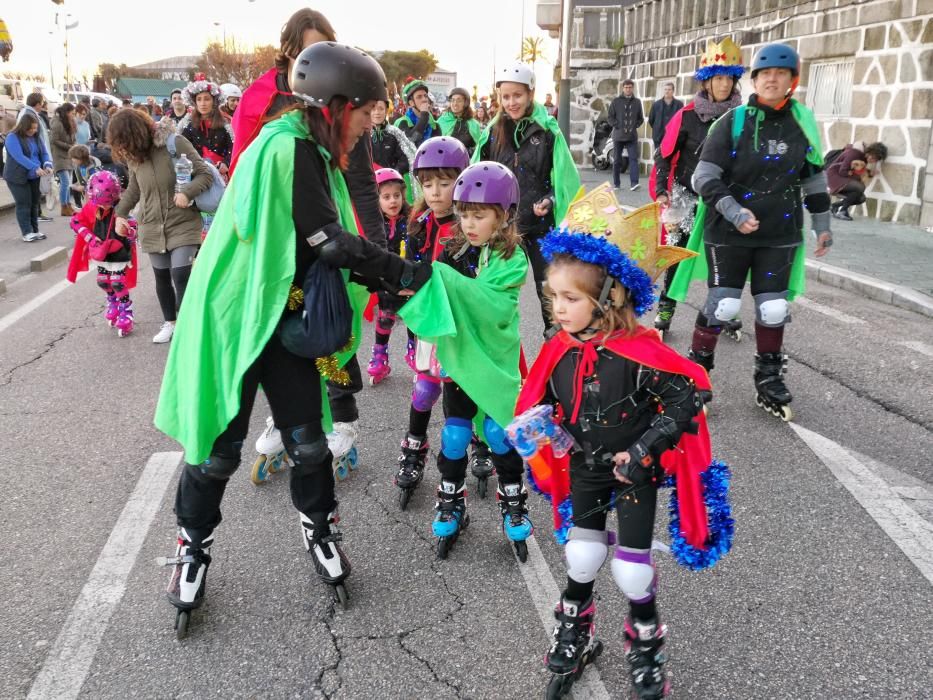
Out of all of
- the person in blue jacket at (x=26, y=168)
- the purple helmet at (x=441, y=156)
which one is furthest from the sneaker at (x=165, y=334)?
the person in blue jacket at (x=26, y=168)

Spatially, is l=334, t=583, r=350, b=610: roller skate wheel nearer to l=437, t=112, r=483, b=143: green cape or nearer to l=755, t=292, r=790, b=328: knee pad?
l=755, t=292, r=790, b=328: knee pad

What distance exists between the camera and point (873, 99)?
11891mm

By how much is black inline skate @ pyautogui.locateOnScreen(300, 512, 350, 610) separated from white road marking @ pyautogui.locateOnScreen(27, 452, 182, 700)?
80 cm

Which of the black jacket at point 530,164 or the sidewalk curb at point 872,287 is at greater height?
the black jacket at point 530,164

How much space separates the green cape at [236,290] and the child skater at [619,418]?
2.91ft

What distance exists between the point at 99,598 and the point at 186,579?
0.47 metres

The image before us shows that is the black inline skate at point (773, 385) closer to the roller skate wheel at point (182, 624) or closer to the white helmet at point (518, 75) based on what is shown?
the white helmet at point (518, 75)

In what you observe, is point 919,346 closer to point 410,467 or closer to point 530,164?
point 530,164

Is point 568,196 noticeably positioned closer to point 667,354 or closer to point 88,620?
point 667,354

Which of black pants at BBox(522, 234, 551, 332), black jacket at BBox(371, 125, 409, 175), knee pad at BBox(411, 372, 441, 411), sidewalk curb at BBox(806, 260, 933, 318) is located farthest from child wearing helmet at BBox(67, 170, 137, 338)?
sidewalk curb at BBox(806, 260, 933, 318)

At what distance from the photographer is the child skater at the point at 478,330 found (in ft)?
9.89

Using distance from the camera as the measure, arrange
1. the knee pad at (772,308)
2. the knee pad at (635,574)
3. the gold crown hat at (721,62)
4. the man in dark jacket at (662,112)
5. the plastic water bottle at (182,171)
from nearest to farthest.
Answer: the knee pad at (635,574), the knee pad at (772,308), the gold crown hat at (721,62), the plastic water bottle at (182,171), the man in dark jacket at (662,112)

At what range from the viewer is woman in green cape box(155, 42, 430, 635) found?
2.64 metres

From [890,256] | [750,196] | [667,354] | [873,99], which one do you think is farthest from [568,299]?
[873,99]
